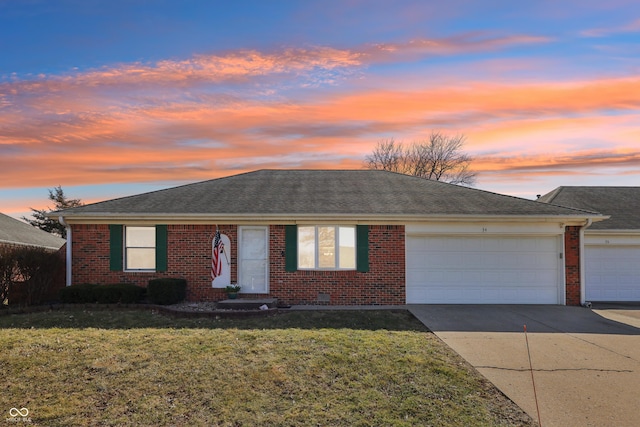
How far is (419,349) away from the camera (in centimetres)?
802

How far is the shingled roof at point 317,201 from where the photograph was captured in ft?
44.1

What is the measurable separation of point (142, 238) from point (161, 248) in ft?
2.51

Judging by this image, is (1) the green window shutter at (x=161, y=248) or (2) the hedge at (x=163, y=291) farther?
(1) the green window shutter at (x=161, y=248)

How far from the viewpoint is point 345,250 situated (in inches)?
532

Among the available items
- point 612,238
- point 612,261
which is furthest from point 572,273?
point 612,238

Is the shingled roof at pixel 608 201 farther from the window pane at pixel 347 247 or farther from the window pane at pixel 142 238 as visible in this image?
the window pane at pixel 142 238

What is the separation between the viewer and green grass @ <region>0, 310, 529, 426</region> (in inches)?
214

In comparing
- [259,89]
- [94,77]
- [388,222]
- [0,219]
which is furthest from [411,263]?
[0,219]

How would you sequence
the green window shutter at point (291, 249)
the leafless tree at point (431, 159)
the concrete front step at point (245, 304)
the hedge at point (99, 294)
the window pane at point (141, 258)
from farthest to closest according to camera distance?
the leafless tree at point (431, 159) → the window pane at point (141, 258) → the green window shutter at point (291, 249) → the hedge at point (99, 294) → the concrete front step at point (245, 304)

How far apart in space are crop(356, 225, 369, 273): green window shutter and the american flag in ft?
13.3

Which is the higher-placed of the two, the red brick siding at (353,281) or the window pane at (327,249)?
the window pane at (327,249)

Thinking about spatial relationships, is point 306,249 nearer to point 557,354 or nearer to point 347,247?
point 347,247

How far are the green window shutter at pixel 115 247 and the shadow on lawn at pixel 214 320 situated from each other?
203 centimetres

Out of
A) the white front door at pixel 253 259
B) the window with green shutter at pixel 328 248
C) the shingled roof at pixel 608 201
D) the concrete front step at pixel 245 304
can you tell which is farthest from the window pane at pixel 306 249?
the shingled roof at pixel 608 201
